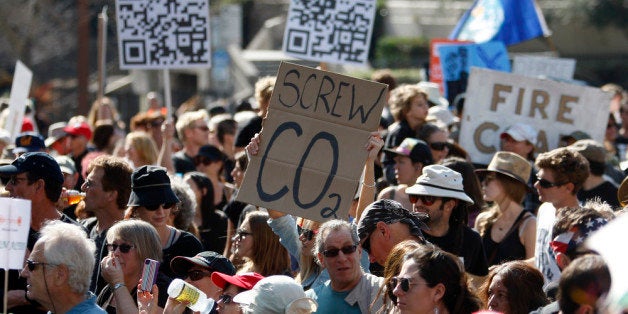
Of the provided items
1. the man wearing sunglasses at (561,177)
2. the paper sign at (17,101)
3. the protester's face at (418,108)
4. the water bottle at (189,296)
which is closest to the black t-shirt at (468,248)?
the man wearing sunglasses at (561,177)

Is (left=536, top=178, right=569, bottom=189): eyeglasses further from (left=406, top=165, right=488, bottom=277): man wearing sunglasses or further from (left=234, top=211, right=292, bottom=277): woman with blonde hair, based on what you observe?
(left=234, top=211, right=292, bottom=277): woman with blonde hair

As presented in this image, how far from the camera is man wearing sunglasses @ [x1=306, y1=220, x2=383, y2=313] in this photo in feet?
20.0

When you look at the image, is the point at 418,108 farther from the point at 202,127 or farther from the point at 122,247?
the point at 122,247

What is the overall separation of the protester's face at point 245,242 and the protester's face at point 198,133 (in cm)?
401

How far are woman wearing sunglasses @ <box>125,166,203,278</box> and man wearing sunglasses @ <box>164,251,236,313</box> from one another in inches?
24.2

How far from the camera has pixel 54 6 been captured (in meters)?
31.7

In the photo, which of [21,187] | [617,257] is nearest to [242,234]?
[21,187]

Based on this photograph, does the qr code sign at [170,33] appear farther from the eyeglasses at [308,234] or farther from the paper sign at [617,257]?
the paper sign at [617,257]

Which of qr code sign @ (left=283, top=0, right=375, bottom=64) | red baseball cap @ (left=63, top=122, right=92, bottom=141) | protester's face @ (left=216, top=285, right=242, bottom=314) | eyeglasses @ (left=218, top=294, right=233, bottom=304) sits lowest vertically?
red baseball cap @ (left=63, top=122, right=92, bottom=141)

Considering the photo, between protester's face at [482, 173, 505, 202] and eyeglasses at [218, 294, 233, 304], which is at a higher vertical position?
eyeglasses at [218, 294, 233, 304]

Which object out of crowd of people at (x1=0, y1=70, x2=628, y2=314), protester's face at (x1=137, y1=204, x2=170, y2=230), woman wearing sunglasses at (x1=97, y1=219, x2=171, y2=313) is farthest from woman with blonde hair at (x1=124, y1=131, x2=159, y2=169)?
woman wearing sunglasses at (x1=97, y1=219, x2=171, y2=313)

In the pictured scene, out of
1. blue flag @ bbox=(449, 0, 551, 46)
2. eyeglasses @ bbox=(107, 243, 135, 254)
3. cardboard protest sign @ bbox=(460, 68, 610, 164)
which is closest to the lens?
eyeglasses @ bbox=(107, 243, 135, 254)

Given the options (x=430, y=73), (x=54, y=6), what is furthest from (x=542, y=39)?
(x=430, y=73)

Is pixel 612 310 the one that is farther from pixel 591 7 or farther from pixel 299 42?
pixel 591 7
